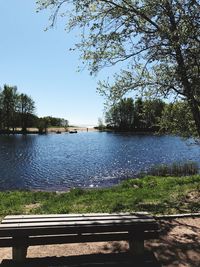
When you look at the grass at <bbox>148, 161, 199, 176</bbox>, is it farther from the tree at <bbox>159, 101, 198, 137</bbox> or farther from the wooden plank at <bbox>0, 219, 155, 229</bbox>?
the wooden plank at <bbox>0, 219, 155, 229</bbox>

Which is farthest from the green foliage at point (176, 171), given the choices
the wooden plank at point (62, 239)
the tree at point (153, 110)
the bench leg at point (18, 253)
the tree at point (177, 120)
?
the bench leg at point (18, 253)

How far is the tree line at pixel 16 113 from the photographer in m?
136

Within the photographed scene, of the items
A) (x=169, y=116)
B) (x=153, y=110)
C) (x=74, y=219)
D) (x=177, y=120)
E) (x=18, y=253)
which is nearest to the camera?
(x=18, y=253)

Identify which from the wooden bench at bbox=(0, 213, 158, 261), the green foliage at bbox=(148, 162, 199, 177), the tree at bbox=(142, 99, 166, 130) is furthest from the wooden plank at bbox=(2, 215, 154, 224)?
the green foliage at bbox=(148, 162, 199, 177)

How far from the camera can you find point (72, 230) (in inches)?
290

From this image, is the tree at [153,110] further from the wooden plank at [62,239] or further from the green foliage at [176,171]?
the green foliage at [176,171]

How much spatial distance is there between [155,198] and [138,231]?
29.4 feet

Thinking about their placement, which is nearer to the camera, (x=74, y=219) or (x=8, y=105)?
(x=74, y=219)

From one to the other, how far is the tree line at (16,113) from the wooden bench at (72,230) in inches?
5201

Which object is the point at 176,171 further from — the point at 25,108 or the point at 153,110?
the point at 25,108

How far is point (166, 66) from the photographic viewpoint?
16766 mm

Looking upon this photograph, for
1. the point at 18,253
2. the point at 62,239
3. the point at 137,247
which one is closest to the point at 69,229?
the point at 62,239

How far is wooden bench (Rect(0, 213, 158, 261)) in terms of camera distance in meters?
7.21

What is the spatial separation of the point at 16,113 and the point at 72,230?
140978 millimetres
